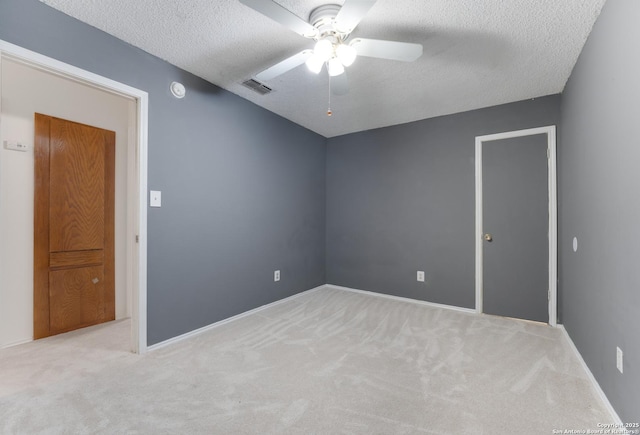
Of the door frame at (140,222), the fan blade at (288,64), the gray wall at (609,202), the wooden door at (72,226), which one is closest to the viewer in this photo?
the gray wall at (609,202)

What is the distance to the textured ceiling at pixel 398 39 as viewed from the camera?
171cm

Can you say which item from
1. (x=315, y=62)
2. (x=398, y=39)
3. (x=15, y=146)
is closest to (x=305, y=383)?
(x=315, y=62)

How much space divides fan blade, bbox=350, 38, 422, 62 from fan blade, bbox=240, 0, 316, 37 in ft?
0.95

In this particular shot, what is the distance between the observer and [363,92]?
2.83 metres

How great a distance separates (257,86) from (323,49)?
1.26 meters

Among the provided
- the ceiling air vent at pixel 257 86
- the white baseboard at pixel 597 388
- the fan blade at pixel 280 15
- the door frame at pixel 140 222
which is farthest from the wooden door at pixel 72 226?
the white baseboard at pixel 597 388

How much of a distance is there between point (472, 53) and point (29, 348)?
13.7 feet

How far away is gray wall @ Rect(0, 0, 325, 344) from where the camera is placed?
1.92 m

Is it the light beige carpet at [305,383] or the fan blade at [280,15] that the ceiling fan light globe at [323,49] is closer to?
the fan blade at [280,15]

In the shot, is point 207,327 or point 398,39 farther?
point 207,327

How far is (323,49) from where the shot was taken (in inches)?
65.5

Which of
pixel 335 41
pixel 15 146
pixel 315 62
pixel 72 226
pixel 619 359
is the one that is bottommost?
pixel 619 359

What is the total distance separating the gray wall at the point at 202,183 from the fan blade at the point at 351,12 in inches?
63.1

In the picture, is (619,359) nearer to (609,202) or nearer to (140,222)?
(609,202)
